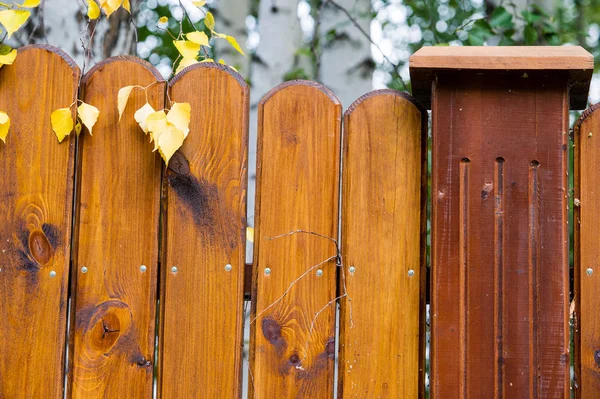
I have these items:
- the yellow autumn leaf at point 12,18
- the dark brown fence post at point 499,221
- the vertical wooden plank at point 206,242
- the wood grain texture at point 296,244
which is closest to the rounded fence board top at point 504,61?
the dark brown fence post at point 499,221

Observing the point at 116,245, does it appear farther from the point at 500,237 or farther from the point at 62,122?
the point at 500,237

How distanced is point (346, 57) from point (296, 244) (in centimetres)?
190

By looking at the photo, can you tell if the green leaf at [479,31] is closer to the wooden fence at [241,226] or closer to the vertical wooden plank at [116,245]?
the wooden fence at [241,226]

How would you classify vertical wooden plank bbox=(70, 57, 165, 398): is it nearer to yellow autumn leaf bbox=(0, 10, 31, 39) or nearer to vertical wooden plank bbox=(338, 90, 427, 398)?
yellow autumn leaf bbox=(0, 10, 31, 39)

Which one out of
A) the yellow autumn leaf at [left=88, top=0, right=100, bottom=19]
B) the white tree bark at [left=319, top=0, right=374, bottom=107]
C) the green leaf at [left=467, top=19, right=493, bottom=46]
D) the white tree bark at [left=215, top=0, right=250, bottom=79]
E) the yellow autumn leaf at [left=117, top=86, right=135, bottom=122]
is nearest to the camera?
the yellow autumn leaf at [left=117, top=86, right=135, bottom=122]

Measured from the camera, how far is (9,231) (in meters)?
1.60

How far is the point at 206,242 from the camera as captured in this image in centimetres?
158

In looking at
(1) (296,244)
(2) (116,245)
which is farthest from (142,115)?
(1) (296,244)

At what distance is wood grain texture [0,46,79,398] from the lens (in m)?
1.57

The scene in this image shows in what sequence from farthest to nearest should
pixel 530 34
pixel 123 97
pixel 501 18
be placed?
pixel 530 34 < pixel 501 18 < pixel 123 97

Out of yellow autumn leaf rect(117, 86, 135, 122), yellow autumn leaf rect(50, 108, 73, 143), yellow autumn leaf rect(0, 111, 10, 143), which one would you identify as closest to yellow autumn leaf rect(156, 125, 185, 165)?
yellow autumn leaf rect(117, 86, 135, 122)

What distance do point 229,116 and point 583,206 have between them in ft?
3.00

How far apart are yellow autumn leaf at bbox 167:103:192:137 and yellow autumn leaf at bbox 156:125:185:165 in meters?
0.02

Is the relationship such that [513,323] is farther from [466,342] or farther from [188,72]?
[188,72]
